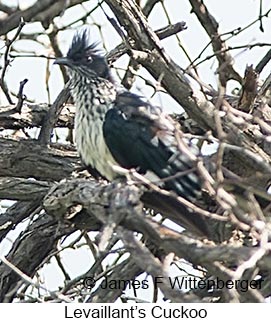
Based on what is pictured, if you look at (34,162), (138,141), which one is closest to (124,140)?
(138,141)

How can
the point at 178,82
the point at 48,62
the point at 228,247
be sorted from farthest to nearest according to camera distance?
the point at 48,62 < the point at 178,82 < the point at 228,247

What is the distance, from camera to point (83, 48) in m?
6.36

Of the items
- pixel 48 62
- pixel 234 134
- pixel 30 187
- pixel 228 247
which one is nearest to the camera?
pixel 228 247

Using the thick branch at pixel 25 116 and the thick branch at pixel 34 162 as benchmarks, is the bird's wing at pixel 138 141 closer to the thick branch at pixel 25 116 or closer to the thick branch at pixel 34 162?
the thick branch at pixel 34 162

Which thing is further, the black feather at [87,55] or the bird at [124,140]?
the black feather at [87,55]

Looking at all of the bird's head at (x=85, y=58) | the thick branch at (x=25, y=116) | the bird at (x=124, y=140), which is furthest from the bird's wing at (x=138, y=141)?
the thick branch at (x=25, y=116)

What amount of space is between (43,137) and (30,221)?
508 mm

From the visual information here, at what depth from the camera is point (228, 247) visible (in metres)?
4.10

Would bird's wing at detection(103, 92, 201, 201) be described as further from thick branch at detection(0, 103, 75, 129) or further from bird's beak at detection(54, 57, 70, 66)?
thick branch at detection(0, 103, 75, 129)

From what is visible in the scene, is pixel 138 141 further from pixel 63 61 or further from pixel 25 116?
pixel 25 116

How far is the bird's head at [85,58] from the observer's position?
6.29 metres
